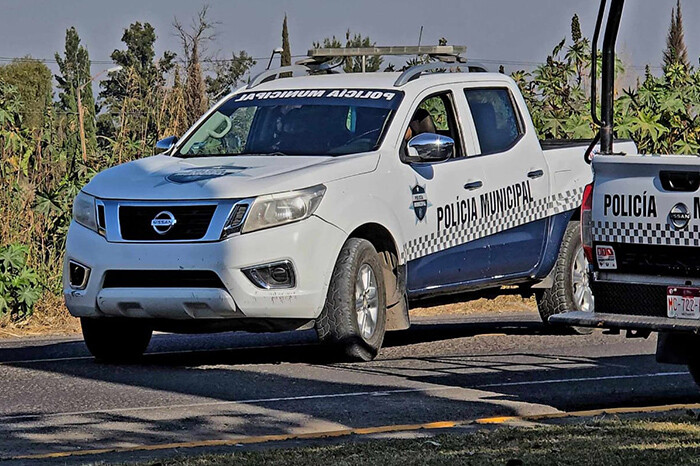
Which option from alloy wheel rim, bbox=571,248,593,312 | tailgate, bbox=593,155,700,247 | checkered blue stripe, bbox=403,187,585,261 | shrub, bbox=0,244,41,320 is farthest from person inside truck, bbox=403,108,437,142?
shrub, bbox=0,244,41,320

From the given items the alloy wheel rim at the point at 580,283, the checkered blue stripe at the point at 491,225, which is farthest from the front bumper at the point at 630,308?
the alloy wheel rim at the point at 580,283

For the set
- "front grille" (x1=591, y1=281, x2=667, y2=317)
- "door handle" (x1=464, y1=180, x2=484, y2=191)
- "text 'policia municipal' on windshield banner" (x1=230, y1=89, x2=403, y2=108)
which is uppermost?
"text 'policia municipal' on windshield banner" (x1=230, y1=89, x2=403, y2=108)

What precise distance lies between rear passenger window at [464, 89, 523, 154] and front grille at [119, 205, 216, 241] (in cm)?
282

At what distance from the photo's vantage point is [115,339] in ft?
34.0

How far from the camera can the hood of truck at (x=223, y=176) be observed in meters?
9.52

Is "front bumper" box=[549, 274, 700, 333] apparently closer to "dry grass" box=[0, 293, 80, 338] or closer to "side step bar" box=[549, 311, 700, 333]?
"side step bar" box=[549, 311, 700, 333]

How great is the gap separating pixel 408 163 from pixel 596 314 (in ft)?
9.14

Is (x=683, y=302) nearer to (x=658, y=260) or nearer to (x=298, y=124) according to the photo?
(x=658, y=260)

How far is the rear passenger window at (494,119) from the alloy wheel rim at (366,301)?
5.97ft

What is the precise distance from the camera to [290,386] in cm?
912

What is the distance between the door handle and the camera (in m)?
11.0

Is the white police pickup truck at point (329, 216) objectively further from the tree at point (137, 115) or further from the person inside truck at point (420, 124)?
the tree at point (137, 115)

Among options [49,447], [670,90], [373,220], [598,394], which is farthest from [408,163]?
[670,90]

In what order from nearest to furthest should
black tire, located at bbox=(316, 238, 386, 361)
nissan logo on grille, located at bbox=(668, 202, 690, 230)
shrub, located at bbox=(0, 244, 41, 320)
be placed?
1. nissan logo on grille, located at bbox=(668, 202, 690, 230)
2. black tire, located at bbox=(316, 238, 386, 361)
3. shrub, located at bbox=(0, 244, 41, 320)
